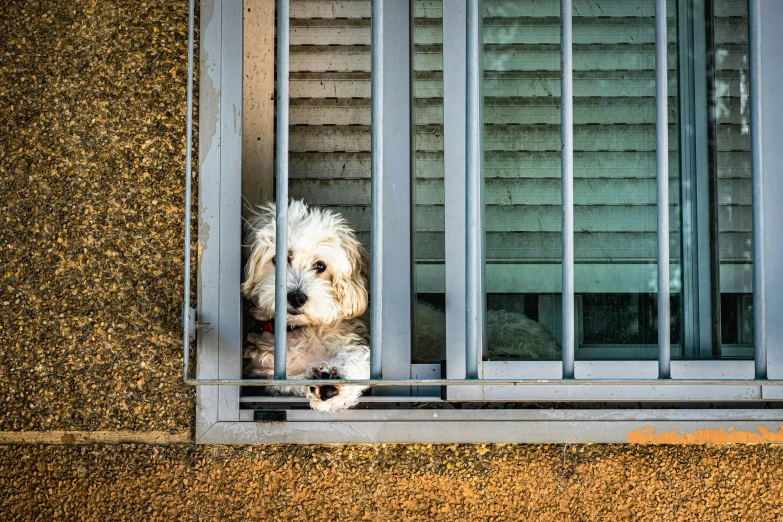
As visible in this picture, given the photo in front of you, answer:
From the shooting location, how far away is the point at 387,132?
260 cm

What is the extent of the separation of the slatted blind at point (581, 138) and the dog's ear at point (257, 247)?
24.1 inches

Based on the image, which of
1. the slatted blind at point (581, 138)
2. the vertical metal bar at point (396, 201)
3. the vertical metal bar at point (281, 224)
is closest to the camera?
the vertical metal bar at point (281, 224)

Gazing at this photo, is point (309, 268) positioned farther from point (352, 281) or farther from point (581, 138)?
point (581, 138)

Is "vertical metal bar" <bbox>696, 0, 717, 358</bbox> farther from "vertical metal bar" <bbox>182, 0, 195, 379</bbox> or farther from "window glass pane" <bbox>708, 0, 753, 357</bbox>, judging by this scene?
"vertical metal bar" <bbox>182, 0, 195, 379</bbox>

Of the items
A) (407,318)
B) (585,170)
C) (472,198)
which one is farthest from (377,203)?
(585,170)

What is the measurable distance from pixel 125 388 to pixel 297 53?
5.28ft

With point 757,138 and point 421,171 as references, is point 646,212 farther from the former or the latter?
point 421,171

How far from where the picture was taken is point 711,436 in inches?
104

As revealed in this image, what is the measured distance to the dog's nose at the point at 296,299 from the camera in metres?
2.63

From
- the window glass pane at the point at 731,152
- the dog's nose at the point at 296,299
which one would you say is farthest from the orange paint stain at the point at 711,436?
the dog's nose at the point at 296,299

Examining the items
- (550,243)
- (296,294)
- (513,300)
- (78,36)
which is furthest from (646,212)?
(78,36)

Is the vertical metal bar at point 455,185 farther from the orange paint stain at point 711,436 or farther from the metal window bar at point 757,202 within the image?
the metal window bar at point 757,202

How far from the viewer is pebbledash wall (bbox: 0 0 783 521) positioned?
8.79 ft

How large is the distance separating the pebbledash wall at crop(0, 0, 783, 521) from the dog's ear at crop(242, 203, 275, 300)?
286 mm
